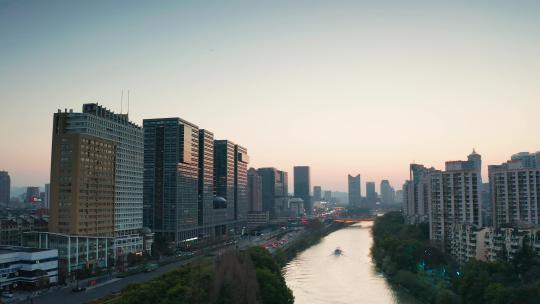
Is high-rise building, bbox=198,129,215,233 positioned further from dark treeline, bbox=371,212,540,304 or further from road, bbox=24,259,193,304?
road, bbox=24,259,193,304

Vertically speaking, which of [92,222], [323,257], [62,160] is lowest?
[323,257]

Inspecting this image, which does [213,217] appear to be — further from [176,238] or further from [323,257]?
[323,257]

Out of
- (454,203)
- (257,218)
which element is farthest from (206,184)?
(454,203)

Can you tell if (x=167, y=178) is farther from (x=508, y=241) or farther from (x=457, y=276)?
(x=508, y=241)

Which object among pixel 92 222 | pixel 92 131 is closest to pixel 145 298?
pixel 92 222

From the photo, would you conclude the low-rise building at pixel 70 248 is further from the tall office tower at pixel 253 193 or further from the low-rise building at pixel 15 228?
the tall office tower at pixel 253 193

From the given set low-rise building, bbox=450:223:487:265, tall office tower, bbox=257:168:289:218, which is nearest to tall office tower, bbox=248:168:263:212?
tall office tower, bbox=257:168:289:218

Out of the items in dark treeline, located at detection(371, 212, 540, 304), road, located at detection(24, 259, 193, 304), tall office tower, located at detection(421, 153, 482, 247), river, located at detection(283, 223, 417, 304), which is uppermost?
tall office tower, located at detection(421, 153, 482, 247)
